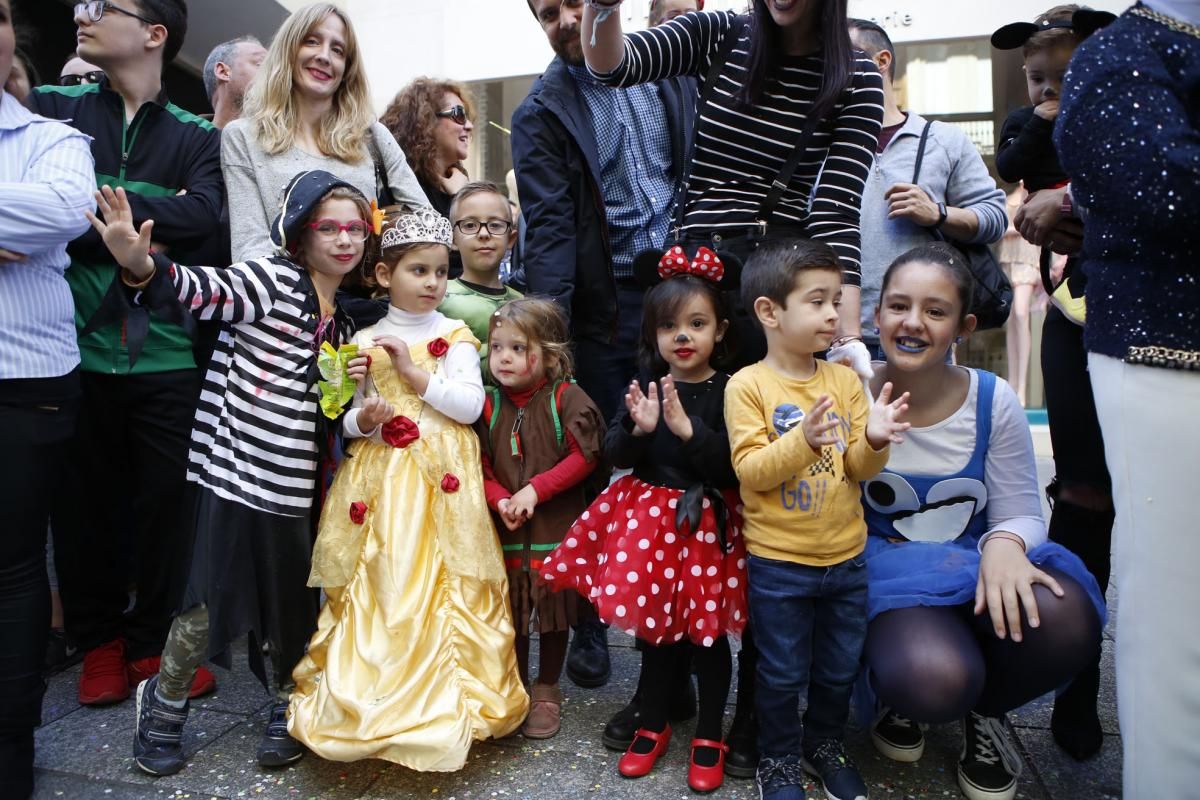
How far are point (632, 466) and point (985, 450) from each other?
94 centimetres

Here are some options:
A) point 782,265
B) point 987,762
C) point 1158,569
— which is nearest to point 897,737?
point 987,762

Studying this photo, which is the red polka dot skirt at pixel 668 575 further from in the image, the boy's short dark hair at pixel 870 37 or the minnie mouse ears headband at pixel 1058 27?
the boy's short dark hair at pixel 870 37

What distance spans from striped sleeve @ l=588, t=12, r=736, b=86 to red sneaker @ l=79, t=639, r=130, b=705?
2.36 meters

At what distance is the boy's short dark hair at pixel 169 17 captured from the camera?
9.19 feet

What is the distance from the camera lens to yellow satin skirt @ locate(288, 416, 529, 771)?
7.25 ft

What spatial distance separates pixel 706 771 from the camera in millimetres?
2225

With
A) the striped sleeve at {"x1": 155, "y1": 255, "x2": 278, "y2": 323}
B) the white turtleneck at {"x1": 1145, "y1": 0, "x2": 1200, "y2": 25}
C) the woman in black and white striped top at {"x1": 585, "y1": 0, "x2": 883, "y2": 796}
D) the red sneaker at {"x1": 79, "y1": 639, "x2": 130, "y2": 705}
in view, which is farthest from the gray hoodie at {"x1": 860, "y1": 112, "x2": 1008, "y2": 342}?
the red sneaker at {"x1": 79, "y1": 639, "x2": 130, "y2": 705}

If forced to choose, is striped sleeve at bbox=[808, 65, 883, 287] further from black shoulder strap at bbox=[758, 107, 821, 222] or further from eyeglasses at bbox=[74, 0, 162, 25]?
eyeglasses at bbox=[74, 0, 162, 25]

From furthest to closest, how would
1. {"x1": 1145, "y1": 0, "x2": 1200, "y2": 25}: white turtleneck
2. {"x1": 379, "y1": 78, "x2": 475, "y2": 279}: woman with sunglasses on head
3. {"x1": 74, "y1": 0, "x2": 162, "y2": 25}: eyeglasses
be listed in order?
{"x1": 379, "y1": 78, "x2": 475, "y2": 279}: woman with sunglasses on head < {"x1": 74, "y1": 0, "x2": 162, "y2": 25}: eyeglasses < {"x1": 1145, "y1": 0, "x2": 1200, "y2": 25}: white turtleneck

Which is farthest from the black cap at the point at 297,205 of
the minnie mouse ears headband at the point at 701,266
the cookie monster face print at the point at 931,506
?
the cookie monster face print at the point at 931,506

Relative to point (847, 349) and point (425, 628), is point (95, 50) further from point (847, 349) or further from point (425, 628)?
point (847, 349)

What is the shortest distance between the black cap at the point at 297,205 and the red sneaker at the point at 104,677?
1441 millimetres

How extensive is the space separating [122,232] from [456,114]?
1.86 meters

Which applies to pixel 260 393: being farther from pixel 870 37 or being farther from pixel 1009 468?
pixel 870 37
